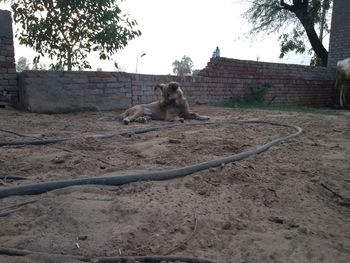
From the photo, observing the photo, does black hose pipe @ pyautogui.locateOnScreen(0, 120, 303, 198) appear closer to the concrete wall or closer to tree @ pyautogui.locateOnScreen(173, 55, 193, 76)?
the concrete wall

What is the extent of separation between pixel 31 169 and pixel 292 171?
7.47 feet

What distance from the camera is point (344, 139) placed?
15.0ft

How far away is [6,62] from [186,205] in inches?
224

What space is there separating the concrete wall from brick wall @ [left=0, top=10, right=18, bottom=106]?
0.65ft

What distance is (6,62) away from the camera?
6488 mm

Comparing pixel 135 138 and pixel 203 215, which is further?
pixel 135 138

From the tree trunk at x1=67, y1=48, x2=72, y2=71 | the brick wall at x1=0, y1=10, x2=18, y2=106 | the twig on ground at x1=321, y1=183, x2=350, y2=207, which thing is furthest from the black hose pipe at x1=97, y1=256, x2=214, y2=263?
the tree trunk at x1=67, y1=48, x2=72, y2=71

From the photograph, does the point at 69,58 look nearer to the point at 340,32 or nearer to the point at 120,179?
the point at 120,179

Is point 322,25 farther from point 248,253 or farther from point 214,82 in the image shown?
point 248,253

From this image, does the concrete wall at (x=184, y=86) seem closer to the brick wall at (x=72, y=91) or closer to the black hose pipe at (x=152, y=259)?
the brick wall at (x=72, y=91)

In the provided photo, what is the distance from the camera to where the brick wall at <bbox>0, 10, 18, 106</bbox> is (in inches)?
254

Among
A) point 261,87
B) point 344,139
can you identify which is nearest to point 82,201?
point 344,139

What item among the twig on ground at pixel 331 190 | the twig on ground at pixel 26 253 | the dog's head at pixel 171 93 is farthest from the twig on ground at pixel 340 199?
the dog's head at pixel 171 93

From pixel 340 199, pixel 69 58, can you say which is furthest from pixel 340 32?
pixel 340 199
